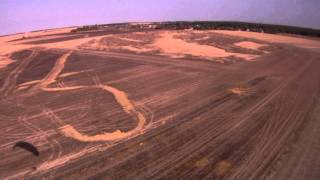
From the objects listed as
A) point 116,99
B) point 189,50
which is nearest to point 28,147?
point 116,99

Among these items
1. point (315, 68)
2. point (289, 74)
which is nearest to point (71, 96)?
point (289, 74)

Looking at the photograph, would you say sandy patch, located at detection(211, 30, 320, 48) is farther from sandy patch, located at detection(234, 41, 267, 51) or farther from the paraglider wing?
the paraglider wing

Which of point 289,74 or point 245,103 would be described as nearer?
point 245,103

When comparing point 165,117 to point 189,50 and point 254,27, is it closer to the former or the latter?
point 189,50

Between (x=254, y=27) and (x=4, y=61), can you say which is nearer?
(x=4, y=61)

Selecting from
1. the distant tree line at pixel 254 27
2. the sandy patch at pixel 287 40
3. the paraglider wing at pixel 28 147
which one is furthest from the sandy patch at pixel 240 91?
the distant tree line at pixel 254 27

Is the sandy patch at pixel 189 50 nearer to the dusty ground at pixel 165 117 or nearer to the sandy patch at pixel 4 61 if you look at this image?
the dusty ground at pixel 165 117

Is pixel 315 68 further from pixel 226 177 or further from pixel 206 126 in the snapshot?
pixel 226 177

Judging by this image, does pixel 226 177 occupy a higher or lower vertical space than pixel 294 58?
lower
